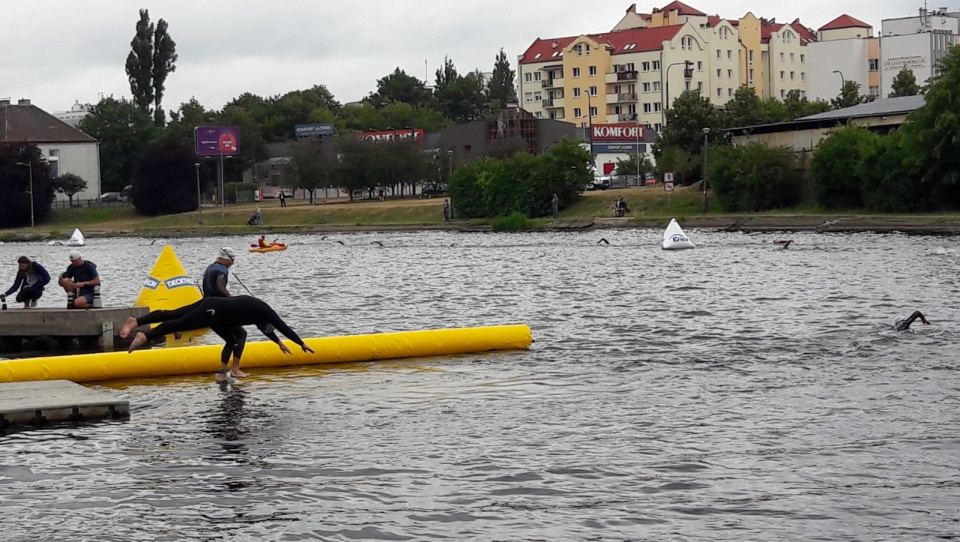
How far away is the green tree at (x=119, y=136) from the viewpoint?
15738 centimetres

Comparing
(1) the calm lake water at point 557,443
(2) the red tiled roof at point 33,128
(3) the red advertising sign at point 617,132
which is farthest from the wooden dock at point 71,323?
(2) the red tiled roof at point 33,128

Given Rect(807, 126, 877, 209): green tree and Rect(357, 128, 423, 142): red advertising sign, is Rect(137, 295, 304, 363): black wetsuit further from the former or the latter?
Rect(357, 128, 423, 142): red advertising sign

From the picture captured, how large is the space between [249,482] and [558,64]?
155 meters

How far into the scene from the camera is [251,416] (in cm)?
1800

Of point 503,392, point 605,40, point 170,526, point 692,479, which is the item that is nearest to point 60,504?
point 170,526

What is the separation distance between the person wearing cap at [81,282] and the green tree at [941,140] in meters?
60.8

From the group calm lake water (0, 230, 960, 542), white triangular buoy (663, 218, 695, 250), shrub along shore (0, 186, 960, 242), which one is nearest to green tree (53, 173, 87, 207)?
shrub along shore (0, 186, 960, 242)

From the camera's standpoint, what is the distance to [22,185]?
132m

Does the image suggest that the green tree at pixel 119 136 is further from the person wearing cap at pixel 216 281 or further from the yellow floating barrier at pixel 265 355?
the person wearing cap at pixel 216 281

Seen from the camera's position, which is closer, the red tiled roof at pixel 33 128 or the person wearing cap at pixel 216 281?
the person wearing cap at pixel 216 281

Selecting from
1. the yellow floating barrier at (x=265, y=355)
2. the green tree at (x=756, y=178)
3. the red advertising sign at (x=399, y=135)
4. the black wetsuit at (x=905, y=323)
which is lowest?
the black wetsuit at (x=905, y=323)

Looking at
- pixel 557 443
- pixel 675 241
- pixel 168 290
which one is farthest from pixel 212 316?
pixel 675 241

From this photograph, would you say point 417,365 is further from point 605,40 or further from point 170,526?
point 605,40

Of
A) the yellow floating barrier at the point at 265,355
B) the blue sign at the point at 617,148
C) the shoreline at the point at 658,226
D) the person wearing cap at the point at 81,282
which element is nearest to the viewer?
the yellow floating barrier at the point at 265,355
